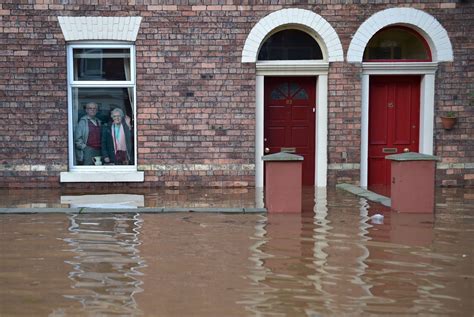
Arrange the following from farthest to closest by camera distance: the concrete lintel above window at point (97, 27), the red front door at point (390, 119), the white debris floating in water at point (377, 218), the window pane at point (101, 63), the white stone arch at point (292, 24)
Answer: the red front door at point (390, 119) < the window pane at point (101, 63) < the white stone arch at point (292, 24) < the concrete lintel above window at point (97, 27) < the white debris floating in water at point (377, 218)

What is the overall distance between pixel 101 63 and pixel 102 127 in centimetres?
125

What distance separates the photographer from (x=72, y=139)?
11.2 metres

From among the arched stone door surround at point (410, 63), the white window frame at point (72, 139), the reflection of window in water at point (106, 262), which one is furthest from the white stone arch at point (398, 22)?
the reflection of window in water at point (106, 262)

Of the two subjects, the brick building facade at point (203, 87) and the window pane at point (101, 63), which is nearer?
the brick building facade at point (203, 87)

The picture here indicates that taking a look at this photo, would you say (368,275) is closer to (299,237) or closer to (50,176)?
(299,237)

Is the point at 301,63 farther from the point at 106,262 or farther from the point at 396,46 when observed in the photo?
the point at 106,262

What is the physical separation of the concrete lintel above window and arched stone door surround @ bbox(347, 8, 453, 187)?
13.9 ft

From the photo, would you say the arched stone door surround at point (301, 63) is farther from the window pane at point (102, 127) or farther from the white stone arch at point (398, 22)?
Result: the window pane at point (102, 127)

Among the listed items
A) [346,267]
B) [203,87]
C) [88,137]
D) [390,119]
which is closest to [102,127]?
[88,137]

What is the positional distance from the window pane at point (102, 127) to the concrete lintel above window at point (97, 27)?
1.03 metres

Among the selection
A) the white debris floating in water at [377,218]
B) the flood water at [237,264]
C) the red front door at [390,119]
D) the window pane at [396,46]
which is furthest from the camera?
the red front door at [390,119]

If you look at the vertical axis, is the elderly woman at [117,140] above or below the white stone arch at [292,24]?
below

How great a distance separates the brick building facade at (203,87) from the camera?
10.9 m

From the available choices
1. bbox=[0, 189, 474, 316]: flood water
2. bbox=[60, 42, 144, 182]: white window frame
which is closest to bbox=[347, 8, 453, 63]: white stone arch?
bbox=[0, 189, 474, 316]: flood water
